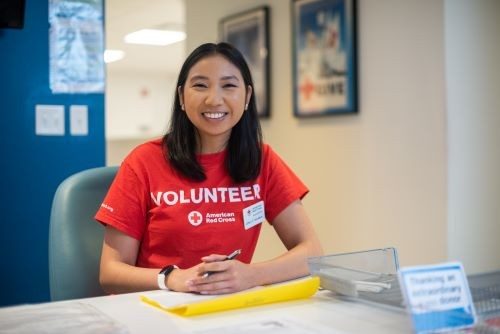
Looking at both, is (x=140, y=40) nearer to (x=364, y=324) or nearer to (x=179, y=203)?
(x=179, y=203)

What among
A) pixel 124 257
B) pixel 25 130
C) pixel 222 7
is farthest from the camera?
pixel 222 7

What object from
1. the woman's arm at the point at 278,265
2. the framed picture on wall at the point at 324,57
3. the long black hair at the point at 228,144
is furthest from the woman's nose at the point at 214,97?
the framed picture on wall at the point at 324,57

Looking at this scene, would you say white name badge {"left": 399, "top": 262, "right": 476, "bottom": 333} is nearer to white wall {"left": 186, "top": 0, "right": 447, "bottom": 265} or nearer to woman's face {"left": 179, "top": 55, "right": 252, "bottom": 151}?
woman's face {"left": 179, "top": 55, "right": 252, "bottom": 151}

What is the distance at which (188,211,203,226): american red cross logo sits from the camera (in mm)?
1749

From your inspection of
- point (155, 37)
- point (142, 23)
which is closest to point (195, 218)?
point (142, 23)

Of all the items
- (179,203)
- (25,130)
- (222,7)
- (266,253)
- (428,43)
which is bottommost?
(266,253)

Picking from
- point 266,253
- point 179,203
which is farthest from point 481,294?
point 266,253

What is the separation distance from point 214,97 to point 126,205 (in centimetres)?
40

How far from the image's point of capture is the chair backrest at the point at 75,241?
1.73 m

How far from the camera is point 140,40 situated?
811 centimetres

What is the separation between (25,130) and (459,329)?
2289 millimetres

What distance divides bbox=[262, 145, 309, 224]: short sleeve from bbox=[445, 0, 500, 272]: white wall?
4.85ft

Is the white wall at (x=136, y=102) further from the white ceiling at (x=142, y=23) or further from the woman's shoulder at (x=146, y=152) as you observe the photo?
the woman's shoulder at (x=146, y=152)

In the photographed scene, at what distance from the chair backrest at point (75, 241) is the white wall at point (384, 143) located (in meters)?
1.94
